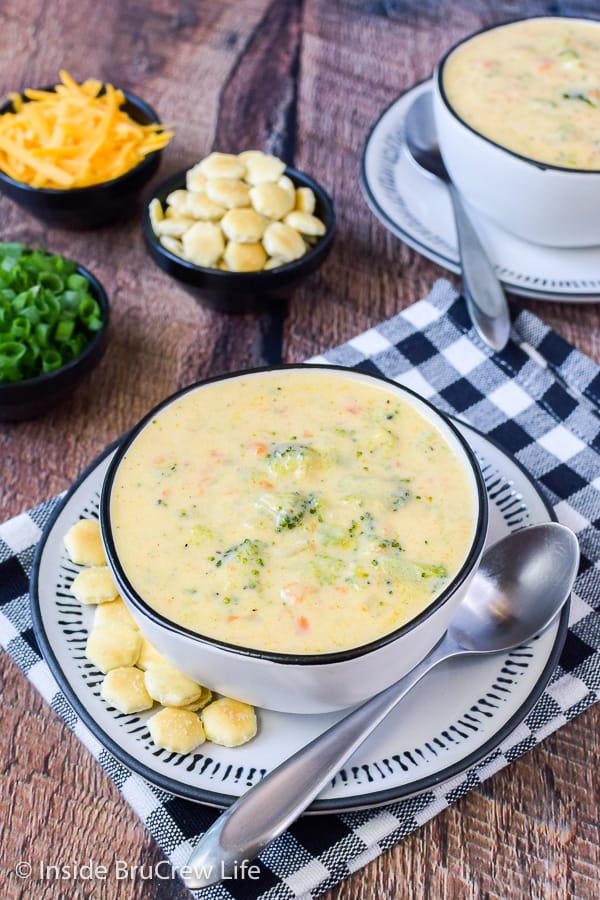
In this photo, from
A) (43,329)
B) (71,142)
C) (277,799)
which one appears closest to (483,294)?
(43,329)

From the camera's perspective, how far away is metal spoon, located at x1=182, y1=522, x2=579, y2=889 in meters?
1.15

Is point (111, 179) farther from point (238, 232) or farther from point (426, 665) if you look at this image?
point (426, 665)

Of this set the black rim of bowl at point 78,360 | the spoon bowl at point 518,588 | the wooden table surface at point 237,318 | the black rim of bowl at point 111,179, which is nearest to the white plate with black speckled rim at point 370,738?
the spoon bowl at point 518,588

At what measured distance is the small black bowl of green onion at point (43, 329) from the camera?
6.12 feet

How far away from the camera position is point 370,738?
4.23ft

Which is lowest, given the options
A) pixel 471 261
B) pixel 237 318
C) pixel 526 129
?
pixel 237 318

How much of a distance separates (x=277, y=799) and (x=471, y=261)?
1.26 meters

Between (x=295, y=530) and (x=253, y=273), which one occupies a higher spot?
(x=295, y=530)

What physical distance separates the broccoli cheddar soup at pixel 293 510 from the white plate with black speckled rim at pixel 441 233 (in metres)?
0.69

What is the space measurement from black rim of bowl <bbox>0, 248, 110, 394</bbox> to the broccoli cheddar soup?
0.47 m

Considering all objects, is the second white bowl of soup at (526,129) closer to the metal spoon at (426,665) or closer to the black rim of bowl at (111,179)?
the black rim of bowl at (111,179)

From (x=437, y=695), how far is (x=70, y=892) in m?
0.53

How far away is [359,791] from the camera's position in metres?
1.21

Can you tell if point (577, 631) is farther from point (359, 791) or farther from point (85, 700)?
point (85, 700)
